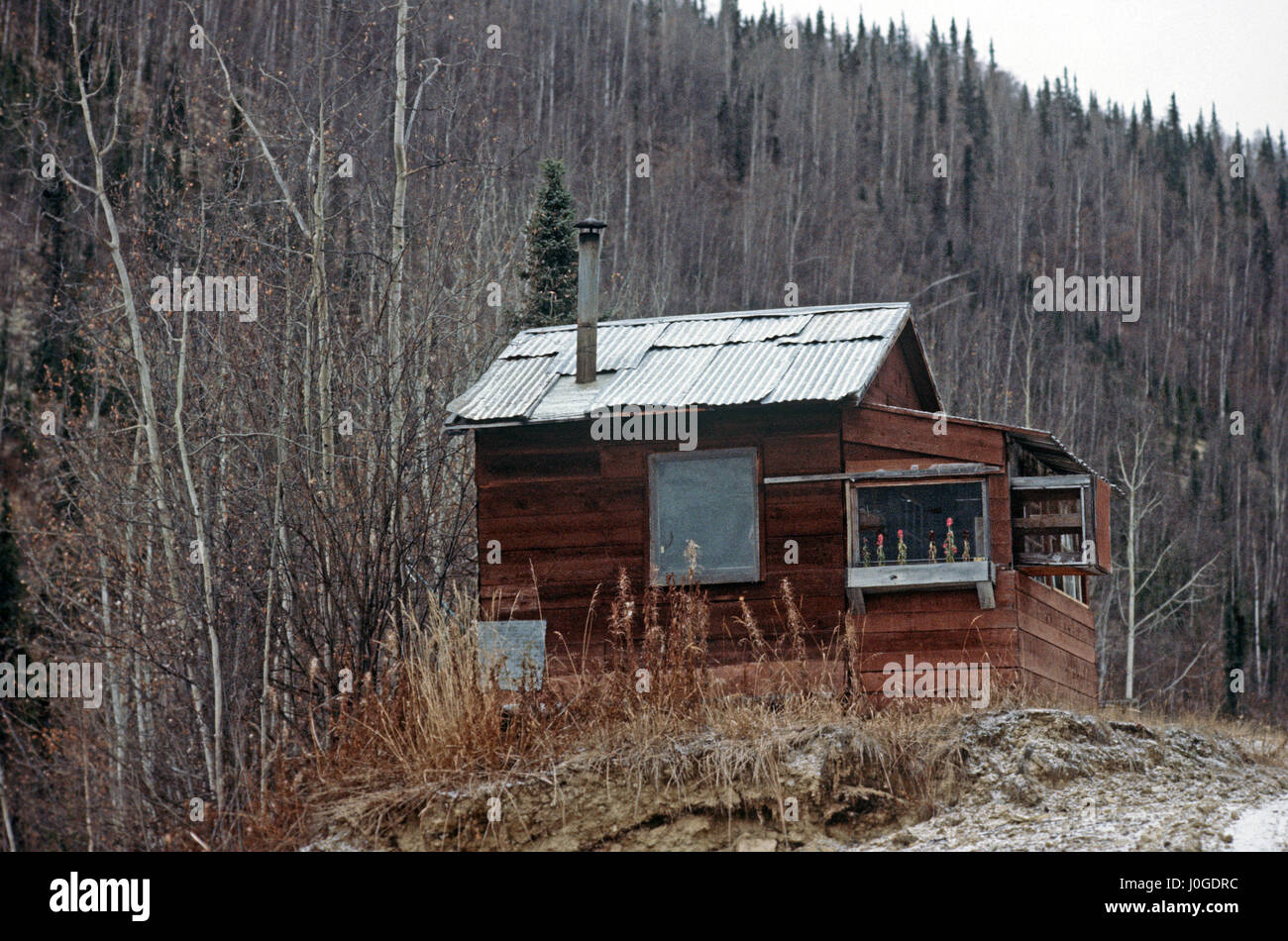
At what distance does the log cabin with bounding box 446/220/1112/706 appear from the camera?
13672mm

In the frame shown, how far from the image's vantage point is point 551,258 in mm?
28797

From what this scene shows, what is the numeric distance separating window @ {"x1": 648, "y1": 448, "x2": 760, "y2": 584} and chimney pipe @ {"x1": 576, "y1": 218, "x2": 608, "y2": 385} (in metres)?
1.45

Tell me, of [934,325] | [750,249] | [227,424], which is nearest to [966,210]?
[750,249]

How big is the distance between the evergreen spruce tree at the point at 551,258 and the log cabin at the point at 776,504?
494 inches

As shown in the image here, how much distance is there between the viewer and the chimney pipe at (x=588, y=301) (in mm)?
15336

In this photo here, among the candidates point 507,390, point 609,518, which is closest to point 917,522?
point 609,518

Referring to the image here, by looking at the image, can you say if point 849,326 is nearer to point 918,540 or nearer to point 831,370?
point 831,370

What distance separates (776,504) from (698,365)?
188 centimetres

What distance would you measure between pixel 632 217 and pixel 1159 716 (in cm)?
4887

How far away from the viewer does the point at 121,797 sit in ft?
74.3

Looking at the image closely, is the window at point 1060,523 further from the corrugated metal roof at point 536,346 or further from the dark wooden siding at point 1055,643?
the corrugated metal roof at point 536,346

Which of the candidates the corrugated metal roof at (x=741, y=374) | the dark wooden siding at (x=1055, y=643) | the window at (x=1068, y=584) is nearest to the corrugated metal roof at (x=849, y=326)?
the corrugated metal roof at (x=741, y=374)

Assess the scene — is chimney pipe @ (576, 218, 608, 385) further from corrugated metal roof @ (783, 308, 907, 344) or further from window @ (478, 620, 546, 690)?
window @ (478, 620, 546, 690)

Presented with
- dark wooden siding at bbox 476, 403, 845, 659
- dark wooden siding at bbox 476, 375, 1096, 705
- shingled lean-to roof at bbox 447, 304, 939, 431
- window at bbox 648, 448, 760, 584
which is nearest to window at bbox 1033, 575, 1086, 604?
dark wooden siding at bbox 476, 375, 1096, 705
